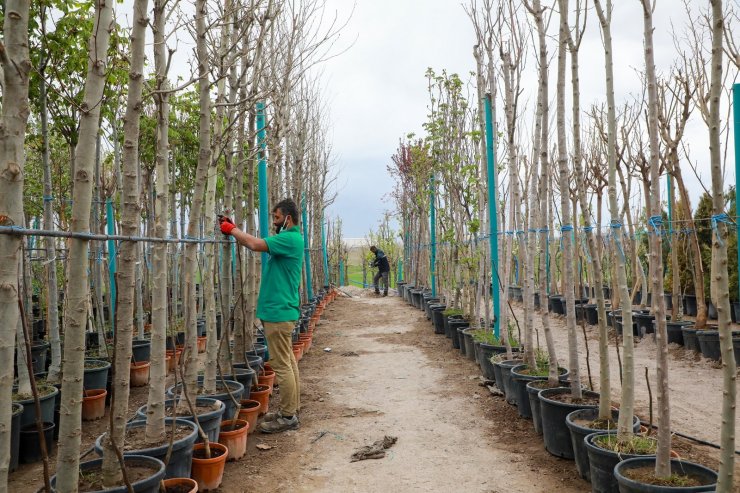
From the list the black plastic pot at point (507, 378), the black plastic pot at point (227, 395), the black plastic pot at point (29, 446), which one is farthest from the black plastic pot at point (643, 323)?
the black plastic pot at point (29, 446)

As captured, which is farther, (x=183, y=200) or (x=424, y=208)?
(x=424, y=208)

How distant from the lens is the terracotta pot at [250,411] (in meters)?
4.34

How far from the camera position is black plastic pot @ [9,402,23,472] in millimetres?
3572

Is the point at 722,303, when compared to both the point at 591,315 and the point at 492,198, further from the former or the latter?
the point at 591,315

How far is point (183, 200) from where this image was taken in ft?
30.1

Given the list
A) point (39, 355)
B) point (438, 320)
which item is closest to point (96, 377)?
point (39, 355)

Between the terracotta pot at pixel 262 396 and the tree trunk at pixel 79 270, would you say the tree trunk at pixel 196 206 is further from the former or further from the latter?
the tree trunk at pixel 79 270

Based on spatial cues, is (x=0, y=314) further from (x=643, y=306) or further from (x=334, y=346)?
(x=643, y=306)

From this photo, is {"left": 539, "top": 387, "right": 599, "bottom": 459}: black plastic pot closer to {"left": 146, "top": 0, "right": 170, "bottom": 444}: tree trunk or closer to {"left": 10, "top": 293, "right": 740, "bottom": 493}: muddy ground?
{"left": 10, "top": 293, "right": 740, "bottom": 493}: muddy ground

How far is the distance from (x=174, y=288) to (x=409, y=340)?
3904mm

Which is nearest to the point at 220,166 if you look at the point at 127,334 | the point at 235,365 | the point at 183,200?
the point at 183,200

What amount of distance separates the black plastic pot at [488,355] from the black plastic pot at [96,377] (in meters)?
3.76

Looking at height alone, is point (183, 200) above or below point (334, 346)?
above

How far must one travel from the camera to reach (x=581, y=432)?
3.27 meters
